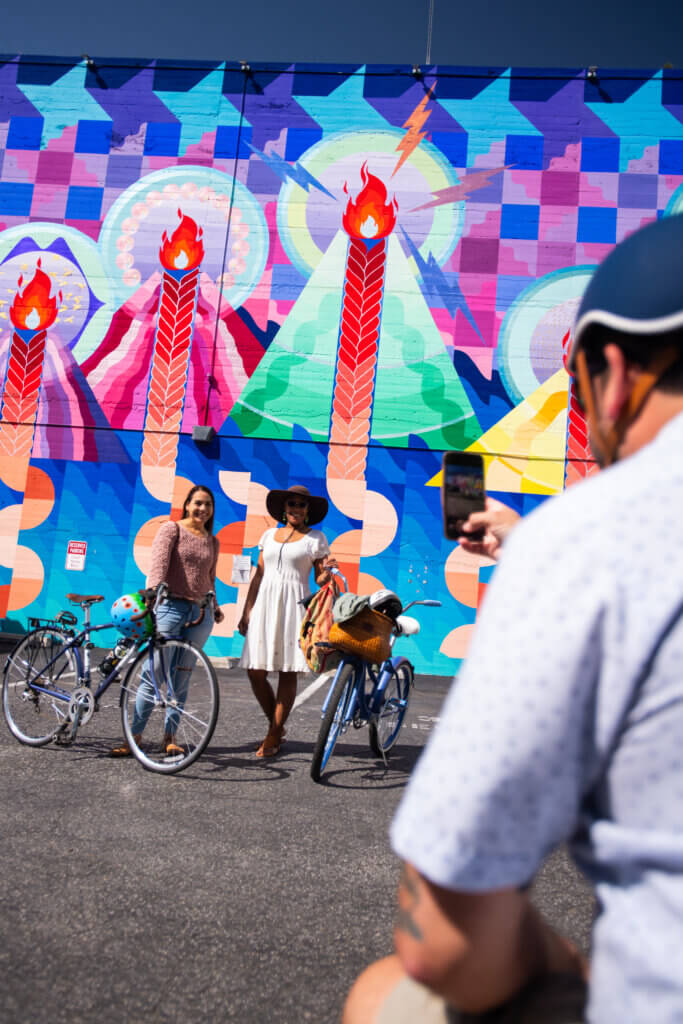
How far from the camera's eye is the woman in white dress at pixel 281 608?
19.2ft

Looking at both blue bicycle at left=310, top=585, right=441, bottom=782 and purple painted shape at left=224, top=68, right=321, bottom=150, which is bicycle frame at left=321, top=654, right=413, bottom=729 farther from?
purple painted shape at left=224, top=68, right=321, bottom=150

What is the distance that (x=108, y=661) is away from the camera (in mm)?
5363

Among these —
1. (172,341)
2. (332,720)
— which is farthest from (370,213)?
(332,720)

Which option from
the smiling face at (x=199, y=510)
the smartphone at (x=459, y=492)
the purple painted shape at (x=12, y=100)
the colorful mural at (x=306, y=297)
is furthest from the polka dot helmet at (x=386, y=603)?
the purple painted shape at (x=12, y=100)

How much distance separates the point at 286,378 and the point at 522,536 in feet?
40.9

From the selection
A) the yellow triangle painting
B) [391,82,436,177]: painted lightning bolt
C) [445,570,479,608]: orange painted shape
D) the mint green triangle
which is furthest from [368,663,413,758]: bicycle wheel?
[391,82,436,177]: painted lightning bolt

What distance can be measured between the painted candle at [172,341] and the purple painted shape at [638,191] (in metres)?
6.96

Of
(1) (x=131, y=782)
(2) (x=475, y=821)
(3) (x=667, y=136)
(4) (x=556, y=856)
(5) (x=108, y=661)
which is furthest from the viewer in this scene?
(3) (x=667, y=136)

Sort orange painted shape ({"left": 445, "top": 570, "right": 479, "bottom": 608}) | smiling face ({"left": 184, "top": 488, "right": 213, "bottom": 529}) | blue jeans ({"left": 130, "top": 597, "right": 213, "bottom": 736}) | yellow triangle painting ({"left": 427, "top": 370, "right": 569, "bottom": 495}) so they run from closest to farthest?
blue jeans ({"left": 130, "top": 597, "right": 213, "bottom": 736}) < smiling face ({"left": 184, "top": 488, "right": 213, "bottom": 529}) < orange painted shape ({"left": 445, "top": 570, "right": 479, "bottom": 608}) < yellow triangle painting ({"left": 427, "top": 370, "right": 569, "bottom": 495})

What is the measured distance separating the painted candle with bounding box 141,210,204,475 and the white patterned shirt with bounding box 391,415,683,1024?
1261cm

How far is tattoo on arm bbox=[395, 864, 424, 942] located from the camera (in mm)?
788

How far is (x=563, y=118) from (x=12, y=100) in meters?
9.46

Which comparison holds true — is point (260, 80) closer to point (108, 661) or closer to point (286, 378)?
point (286, 378)

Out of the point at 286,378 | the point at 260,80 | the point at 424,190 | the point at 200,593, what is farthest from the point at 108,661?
the point at 260,80
